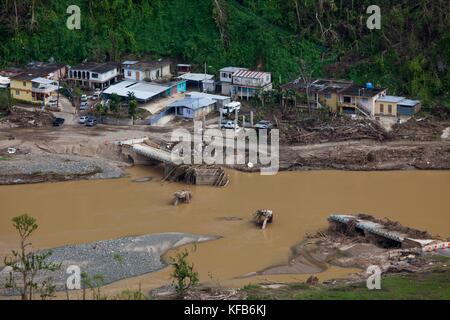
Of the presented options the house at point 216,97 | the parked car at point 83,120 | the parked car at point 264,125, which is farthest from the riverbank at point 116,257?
the house at point 216,97

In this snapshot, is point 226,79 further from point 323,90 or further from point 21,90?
point 21,90

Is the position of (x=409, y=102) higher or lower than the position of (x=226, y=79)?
lower

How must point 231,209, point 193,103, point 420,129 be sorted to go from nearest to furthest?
point 231,209, point 420,129, point 193,103

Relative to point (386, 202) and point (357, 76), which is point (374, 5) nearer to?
point (357, 76)

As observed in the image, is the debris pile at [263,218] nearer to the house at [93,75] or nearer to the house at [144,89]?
the house at [144,89]

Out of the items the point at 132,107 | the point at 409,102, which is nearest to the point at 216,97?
the point at 132,107

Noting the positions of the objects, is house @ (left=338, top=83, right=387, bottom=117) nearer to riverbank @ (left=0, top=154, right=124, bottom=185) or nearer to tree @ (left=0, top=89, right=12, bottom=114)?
riverbank @ (left=0, top=154, right=124, bottom=185)
